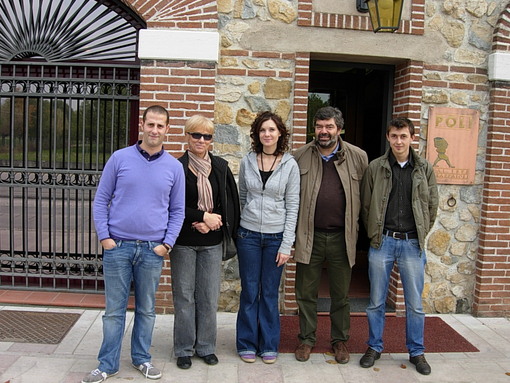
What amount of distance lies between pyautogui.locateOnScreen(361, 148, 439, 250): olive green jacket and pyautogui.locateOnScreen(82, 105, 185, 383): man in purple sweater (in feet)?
4.64

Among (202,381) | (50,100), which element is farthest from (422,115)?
(50,100)

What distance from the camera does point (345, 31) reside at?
470 centimetres

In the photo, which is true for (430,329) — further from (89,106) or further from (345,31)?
(89,106)

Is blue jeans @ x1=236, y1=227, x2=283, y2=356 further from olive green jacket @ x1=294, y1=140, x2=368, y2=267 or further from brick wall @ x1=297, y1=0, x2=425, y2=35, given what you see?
brick wall @ x1=297, y1=0, x2=425, y2=35

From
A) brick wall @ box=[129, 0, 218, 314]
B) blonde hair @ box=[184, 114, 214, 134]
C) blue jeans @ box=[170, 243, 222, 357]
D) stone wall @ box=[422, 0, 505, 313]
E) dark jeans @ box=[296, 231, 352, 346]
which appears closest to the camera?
blonde hair @ box=[184, 114, 214, 134]

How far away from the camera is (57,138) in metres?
5.27

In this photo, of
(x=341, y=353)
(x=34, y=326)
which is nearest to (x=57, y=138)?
(x=34, y=326)

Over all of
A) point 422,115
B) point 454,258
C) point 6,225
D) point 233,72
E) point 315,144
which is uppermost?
point 233,72

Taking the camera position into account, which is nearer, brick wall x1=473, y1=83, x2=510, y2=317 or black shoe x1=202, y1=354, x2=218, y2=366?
black shoe x1=202, y1=354, x2=218, y2=366

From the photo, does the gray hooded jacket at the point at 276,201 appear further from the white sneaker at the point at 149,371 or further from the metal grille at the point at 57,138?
the metal grille at the point at 57,138

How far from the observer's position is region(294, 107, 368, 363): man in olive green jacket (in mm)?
3758

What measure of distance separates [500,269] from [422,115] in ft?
5.66

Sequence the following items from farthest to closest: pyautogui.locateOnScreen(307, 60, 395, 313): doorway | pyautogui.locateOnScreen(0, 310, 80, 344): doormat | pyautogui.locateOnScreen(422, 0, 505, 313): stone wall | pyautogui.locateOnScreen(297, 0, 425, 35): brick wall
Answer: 1. pyautogui.locateOnScreen(307, 60, 395, 313): doorway
2. pyautogui.locateOnScreen(422, 0, 505, 313): stone wall
3. pyautogui.locateOnScreen(297, 0, 425, 35): brick wall
4. pyautogui.locateOnScreen(0, 310, 80, 344): doormat

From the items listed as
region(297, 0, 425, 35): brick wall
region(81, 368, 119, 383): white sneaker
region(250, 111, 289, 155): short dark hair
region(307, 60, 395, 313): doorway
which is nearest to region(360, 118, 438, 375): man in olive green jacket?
region(250, 111, 289, 155): short dark hair
